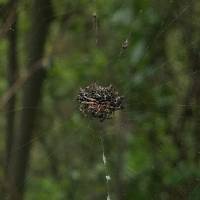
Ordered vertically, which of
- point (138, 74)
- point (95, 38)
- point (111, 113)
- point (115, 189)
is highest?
point (95, 38)

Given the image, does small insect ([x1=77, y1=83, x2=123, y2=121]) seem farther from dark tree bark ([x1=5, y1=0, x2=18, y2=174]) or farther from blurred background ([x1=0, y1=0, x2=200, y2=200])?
dark tree bark ([x1=5, y1=0, x2=18, y2=174])

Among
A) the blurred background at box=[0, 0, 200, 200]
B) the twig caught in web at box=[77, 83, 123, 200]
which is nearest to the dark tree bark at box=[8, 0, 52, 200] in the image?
the blurred background at box=[0, 0, 200, 200]

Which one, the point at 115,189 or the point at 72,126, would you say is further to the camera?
the point at 72,126

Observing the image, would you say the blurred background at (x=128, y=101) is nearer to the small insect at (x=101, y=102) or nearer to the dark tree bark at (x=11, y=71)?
the small insect at (x=101, y=102)

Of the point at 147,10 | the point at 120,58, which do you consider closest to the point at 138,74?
the point at 120,58

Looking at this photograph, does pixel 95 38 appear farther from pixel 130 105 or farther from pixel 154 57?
pixel 130 105

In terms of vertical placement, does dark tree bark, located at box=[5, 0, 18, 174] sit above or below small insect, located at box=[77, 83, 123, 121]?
above
